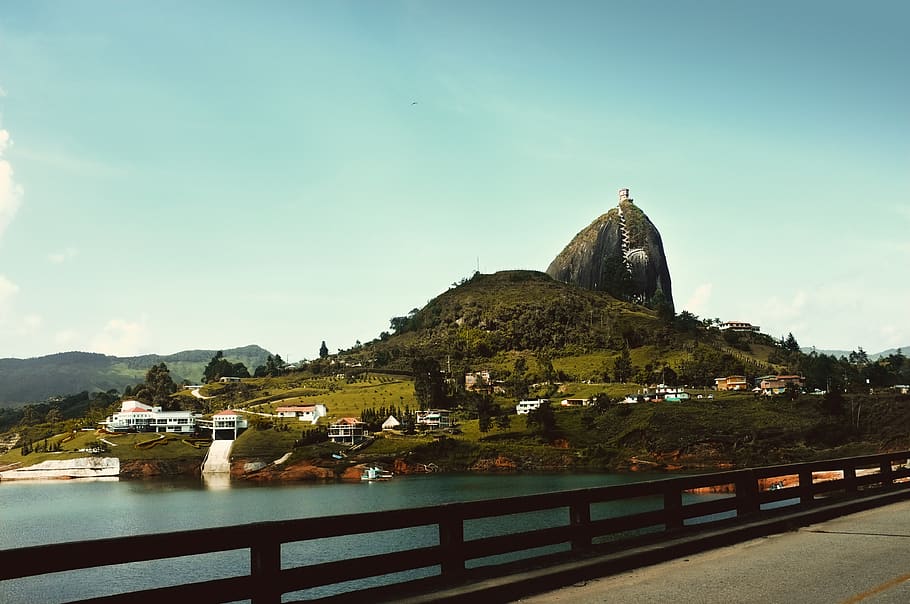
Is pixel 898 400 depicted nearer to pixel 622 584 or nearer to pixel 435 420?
pixel 435 420

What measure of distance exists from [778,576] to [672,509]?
10.1 ft

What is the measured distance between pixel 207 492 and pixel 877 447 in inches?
4933

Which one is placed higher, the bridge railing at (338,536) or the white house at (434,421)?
the bridge railing at (338,536)

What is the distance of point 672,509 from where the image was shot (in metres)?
14.8

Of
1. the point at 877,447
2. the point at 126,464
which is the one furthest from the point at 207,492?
the point at 877,447

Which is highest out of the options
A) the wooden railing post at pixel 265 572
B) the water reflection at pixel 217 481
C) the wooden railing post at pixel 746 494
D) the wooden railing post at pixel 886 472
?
the wooden railing post at pixel 265 572

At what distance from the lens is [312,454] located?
17450 cm

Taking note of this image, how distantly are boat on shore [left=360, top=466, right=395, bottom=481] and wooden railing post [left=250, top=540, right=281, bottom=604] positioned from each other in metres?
145

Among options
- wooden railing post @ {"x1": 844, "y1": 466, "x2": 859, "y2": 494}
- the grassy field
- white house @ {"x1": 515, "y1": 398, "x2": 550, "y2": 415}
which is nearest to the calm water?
the grassy field

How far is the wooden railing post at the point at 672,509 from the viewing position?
14.7 metres

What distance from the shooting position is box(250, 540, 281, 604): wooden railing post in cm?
855

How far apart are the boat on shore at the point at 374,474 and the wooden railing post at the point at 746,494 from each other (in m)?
138

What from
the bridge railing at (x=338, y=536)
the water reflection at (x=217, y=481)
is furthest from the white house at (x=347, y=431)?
the bridge railing at (x=338, y=536)

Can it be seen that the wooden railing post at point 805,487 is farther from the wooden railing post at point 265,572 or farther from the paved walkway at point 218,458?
the paved walkway at point 218,458
